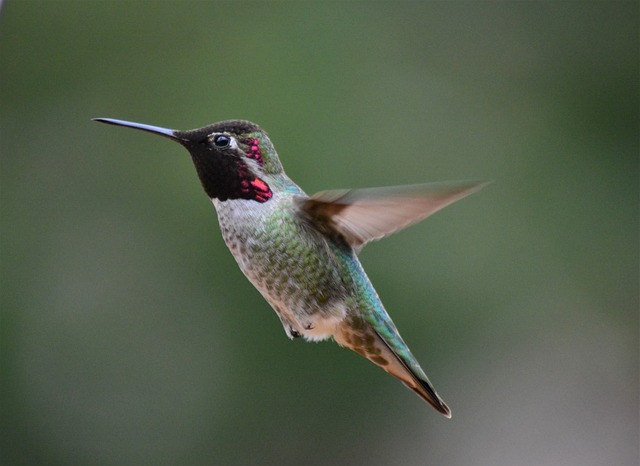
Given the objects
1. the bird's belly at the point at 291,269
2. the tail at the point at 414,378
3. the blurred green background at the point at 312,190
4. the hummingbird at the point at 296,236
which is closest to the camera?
the hummingbird at the point at 296,236

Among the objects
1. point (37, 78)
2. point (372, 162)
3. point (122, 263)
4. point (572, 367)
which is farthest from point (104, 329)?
point (572, 367)

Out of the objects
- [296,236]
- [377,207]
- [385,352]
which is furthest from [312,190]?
[377,207]

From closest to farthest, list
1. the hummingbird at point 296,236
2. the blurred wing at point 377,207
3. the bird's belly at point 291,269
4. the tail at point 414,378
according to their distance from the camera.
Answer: the blurred wing at point 377,207 → the hummingbird at point 296,236 → the bird's belly at point 291,269 → the tail at point 414,378

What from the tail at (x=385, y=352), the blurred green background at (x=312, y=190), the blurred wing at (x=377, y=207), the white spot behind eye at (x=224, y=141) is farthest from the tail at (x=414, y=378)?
the blurred green background at (x=312, y=190)

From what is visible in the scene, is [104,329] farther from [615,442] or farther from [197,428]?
[615,442]

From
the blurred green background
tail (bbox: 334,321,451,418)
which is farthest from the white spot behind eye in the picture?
the blurred green background

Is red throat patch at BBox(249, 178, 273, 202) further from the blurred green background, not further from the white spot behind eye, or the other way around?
the blurred green background

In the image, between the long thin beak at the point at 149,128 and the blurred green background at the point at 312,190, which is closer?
the long thin beak at the point at 149,128

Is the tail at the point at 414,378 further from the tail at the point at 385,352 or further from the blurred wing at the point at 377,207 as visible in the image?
the blurred wing at the point at 377,207

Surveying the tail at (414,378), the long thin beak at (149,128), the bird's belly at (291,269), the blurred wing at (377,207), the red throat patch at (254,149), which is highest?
the long thin beak at (149,128)
